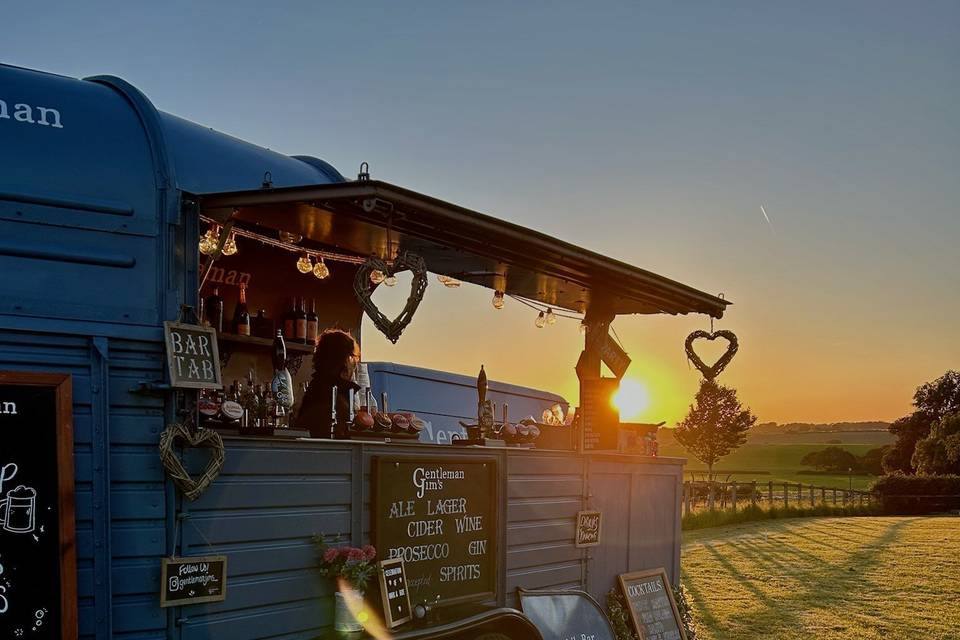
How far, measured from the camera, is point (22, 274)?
4.58m

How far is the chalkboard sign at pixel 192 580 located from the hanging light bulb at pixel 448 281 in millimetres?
4008

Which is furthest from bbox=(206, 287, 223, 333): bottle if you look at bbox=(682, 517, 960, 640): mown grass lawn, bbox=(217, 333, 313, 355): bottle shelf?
bbox=(682, 517, 960, 640): mown grass lawn

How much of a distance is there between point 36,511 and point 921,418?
74.8m

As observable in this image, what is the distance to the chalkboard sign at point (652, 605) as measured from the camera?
28.2 feet

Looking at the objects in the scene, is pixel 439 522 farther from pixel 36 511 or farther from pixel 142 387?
pixel 36 511

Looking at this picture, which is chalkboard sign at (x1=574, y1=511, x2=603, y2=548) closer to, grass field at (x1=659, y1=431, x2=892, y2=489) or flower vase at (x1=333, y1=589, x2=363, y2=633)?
flower vase at (x1=333, y1=589, x2=363, y2=633)

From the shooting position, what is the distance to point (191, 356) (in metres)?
4.94

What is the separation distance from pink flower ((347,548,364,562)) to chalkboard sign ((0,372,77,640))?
1500 mm

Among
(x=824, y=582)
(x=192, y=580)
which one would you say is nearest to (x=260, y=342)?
(x=192, y=580)

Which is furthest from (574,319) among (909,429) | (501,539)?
(909,429)

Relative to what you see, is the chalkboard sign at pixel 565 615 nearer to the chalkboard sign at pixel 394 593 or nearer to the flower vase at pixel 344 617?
the chalkboard sign at pixel 394 593

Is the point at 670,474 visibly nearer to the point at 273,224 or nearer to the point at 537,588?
the point at 537,588

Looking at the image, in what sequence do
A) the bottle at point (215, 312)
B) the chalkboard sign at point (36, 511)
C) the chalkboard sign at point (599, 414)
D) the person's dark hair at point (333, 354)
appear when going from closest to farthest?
1. the chalkboard sign at point (36, 511)
2. the person's dark hair at point (333, 354)
3. the bottle at point (215, 312)
4. the chalkboard sign at point (599, 414)

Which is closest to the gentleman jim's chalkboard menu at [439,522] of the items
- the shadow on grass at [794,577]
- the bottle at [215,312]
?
the bottle at [215,312]
